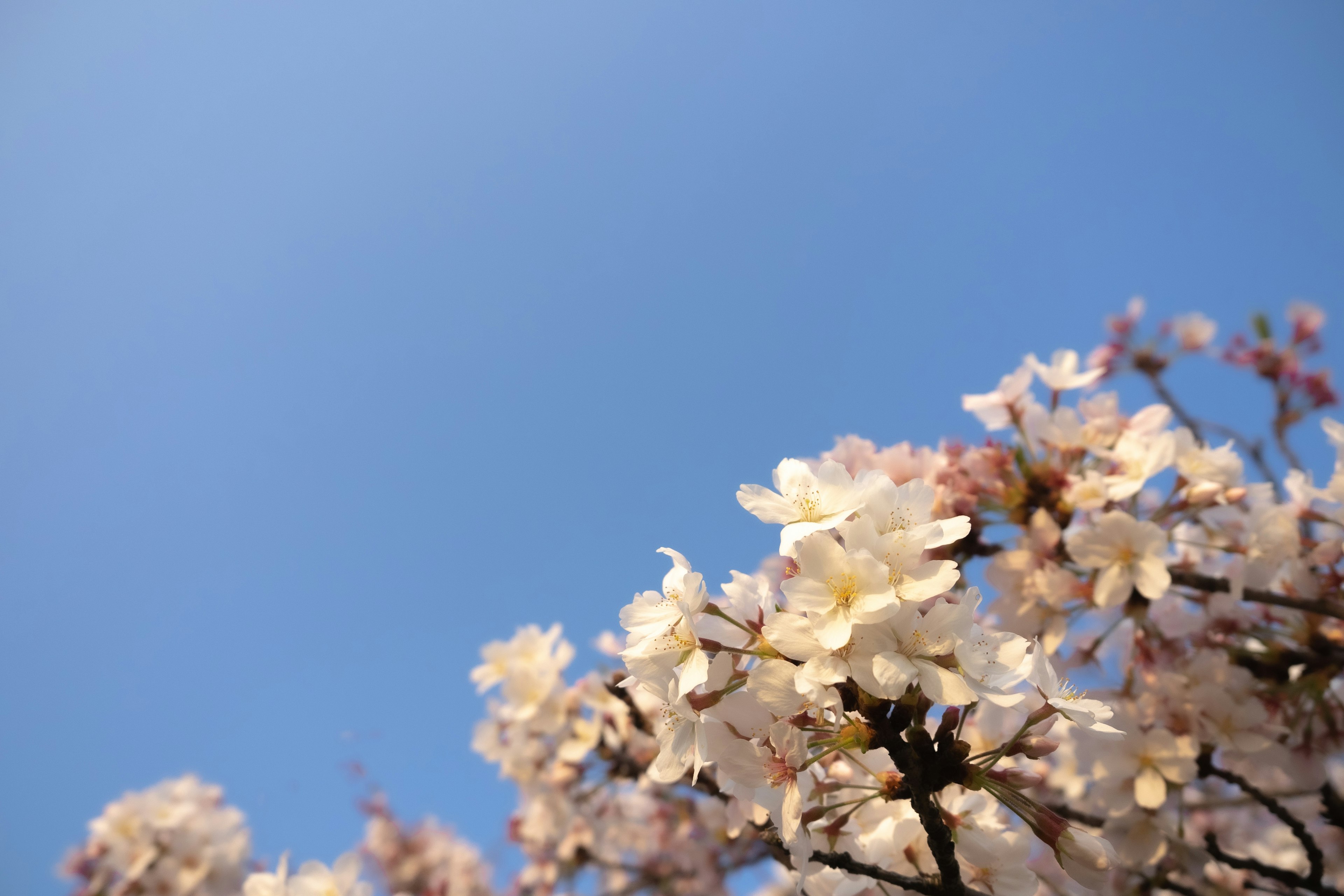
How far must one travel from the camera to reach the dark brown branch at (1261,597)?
236 cm

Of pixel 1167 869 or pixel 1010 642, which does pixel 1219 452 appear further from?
pixel 1010 642

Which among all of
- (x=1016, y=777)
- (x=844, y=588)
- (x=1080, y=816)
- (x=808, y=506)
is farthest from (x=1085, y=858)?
(x=1080, y=816)

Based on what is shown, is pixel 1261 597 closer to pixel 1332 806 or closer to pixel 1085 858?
pixel 1332 806

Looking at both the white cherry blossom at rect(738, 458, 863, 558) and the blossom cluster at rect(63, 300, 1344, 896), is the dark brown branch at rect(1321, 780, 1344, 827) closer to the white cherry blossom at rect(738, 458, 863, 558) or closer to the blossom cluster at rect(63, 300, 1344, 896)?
the blossom cluster at rect(63, 300, 1344, 896)

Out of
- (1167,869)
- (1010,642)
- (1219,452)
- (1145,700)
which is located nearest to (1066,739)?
(1145,700)

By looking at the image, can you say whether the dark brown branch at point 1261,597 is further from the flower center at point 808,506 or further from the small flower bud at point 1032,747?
the flower center at point 808,506

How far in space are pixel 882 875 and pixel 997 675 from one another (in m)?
0.54

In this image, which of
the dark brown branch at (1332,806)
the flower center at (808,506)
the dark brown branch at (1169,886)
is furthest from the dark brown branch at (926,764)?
the dark brown branch at (1332,806)

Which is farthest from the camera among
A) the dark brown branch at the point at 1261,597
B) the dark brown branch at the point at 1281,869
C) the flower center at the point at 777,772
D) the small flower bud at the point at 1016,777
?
the dark brown branch at the point at 1261,597

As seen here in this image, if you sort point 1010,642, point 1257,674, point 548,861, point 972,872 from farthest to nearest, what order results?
point 548,861 → point 1257,674 → point 972,872 → point 1010,642

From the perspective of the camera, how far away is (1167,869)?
2.79 metres

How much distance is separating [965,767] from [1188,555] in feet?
8.23

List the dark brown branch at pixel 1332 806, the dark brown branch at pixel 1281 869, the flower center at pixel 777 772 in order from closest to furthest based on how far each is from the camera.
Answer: the flower center at pixel 777 772 < the dark brown branch at pixel 1281 869 < the dark brown branch at pixel 1332 806

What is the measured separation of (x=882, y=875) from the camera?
147cm
